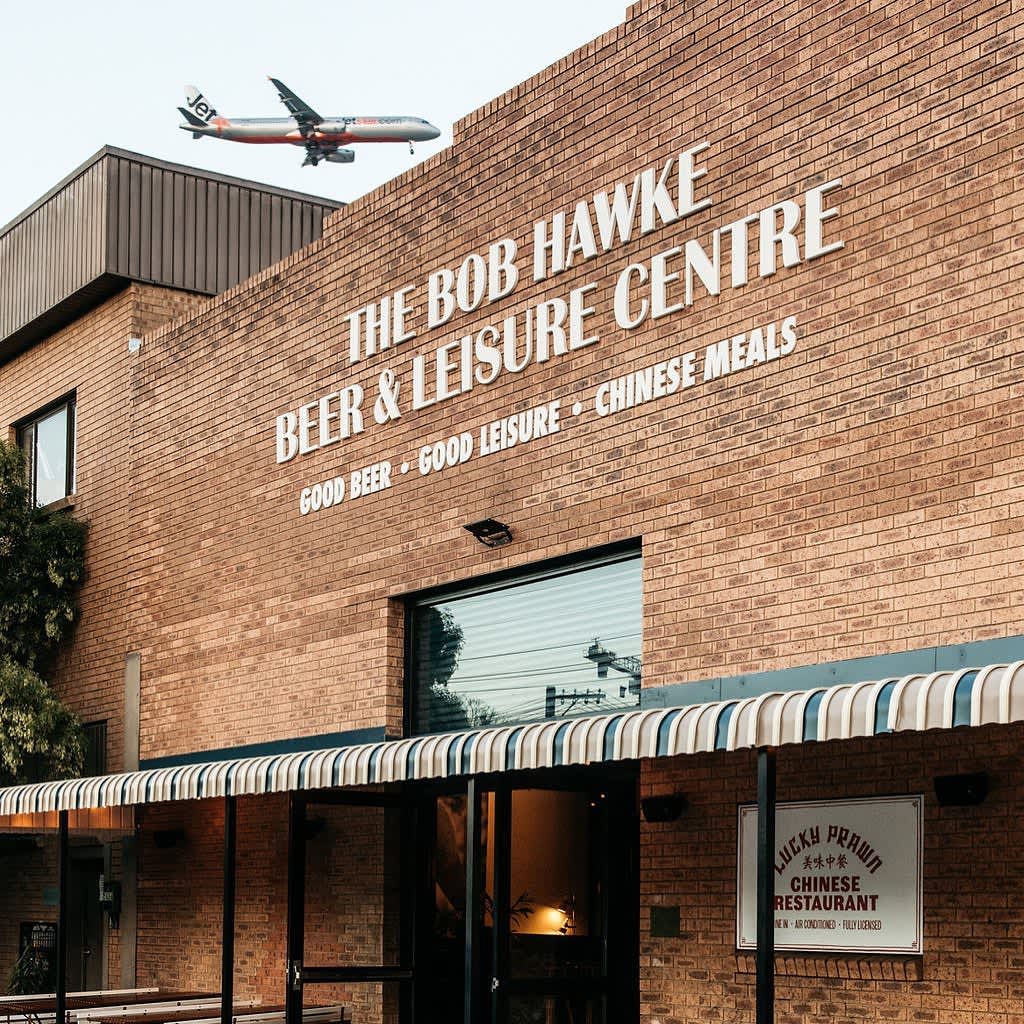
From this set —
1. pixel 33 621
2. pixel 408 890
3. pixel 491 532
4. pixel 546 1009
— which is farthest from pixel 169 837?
pixel 491 532

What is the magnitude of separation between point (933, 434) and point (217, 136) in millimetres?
45545

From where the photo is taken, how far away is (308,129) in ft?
165

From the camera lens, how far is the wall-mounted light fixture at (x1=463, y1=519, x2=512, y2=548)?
12.8m

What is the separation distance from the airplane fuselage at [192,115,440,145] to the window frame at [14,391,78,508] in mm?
28954

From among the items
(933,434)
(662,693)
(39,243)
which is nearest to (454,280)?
(662,693)

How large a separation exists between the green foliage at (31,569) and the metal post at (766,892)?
12179 mm

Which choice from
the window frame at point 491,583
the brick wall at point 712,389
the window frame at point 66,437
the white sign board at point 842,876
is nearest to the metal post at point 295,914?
the brick wall at point 712,389

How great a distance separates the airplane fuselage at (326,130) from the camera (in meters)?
49.6

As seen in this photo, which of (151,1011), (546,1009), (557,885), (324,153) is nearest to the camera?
(546,1009)

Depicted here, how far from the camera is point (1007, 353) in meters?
9.20

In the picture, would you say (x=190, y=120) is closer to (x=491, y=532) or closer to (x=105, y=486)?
(x=105, y=486)

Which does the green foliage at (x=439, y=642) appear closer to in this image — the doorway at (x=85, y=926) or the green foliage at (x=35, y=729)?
the green foliage at (x=35, y=729)

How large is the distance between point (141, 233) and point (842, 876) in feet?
39.5

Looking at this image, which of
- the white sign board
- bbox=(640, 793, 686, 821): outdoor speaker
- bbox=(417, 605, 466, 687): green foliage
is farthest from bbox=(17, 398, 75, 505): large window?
the white sign board
